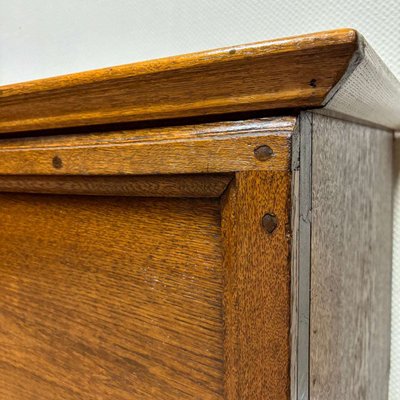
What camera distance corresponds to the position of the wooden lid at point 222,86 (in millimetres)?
230

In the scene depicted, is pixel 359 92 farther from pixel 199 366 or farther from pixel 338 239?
pixel 199 366

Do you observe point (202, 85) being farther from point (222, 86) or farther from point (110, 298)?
point (110, 298)

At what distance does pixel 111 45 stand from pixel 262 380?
0.74m

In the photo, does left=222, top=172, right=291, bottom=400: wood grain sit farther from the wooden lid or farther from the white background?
the white background

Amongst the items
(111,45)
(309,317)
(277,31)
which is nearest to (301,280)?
(309,317)

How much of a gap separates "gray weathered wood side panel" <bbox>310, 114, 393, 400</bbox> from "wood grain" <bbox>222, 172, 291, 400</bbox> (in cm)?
3

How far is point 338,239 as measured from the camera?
13.7 inches

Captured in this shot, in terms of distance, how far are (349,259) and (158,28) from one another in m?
0.58

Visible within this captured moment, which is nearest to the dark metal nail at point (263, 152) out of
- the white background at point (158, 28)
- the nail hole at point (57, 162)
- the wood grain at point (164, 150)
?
the wood grain at point (164, 150)

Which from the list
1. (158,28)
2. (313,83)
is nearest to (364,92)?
(313,83)

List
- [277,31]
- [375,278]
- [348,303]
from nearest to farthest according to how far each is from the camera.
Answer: [348,303] → [375,278] → [277,31]

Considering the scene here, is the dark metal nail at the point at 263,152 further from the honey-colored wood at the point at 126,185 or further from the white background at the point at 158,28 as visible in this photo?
the white background at the point at 158,28

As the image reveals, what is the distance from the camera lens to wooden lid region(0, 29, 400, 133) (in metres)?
0.23

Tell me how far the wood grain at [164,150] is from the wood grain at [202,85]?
11 mm
